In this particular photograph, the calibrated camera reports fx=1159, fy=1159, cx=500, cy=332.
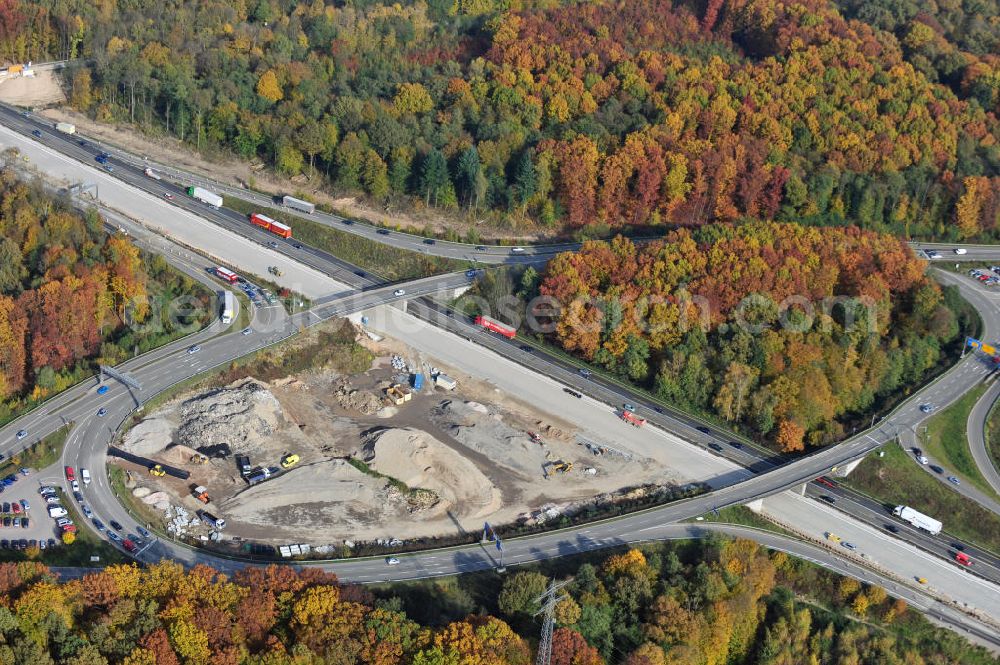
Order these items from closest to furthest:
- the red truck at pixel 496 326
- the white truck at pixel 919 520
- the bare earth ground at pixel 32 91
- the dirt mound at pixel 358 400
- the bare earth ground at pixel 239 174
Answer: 1. the white truck at pixel 919 520
2. the dirt mound at pixel 358 400
3. the red truck at pixel 496 326
4. the bare earth ground at pixel 239 174
5. the bare earth ground at pixel 32 91

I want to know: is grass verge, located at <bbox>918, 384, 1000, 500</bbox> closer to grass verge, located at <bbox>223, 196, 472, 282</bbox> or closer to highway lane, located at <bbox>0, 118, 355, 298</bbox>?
grass verge, located at <bbox>223, 196, 472, 282</bbox>

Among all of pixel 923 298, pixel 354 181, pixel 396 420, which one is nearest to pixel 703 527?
pixel 396 420

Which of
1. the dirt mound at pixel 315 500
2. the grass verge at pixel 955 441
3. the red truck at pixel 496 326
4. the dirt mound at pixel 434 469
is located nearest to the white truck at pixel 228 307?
the dirt mound at pixel 434 469

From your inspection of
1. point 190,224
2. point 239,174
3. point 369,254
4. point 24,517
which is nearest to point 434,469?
point 24,517

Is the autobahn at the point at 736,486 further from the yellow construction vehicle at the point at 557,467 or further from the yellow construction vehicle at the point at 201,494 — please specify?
the yellow construction vehicle at the point at 557,467

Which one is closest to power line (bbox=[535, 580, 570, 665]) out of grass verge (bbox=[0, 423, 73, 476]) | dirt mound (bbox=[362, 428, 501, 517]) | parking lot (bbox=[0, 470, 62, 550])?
dirt mound (bbox=[362, 428, 501, 517])

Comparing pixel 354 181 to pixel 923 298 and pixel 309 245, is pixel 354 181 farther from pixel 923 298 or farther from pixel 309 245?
pixel 923 298

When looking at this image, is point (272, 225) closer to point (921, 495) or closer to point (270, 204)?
point (270, 204)
